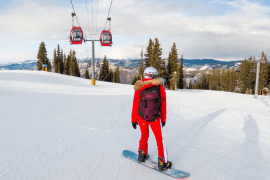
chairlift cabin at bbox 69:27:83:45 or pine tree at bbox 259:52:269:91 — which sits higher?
chairlift cabin at bbox 69:27:83:45

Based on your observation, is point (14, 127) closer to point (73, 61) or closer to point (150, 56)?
point (150, 56)

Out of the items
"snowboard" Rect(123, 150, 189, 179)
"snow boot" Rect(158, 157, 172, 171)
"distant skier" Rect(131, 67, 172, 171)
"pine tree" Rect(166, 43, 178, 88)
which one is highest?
"pine tree" Rect(166, 43, 178, 88)

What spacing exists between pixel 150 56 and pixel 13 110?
4007 cm

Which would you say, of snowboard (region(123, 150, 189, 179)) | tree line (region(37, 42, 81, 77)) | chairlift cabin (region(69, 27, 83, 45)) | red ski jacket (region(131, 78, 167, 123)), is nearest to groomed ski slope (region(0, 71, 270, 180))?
snowboard (region(123, 150, 189, 179))

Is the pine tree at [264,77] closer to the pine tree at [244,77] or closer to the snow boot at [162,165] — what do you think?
the pine tree at [244,77]

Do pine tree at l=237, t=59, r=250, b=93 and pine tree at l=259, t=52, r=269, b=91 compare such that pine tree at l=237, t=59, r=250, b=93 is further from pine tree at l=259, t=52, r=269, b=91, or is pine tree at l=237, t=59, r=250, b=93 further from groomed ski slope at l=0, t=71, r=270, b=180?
groomed ski slope at l=0, t=71, r=270, b=180

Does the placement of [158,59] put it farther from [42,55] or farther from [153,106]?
[42,55]

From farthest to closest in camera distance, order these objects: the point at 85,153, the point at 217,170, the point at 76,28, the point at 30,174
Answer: the point at 76,28 → the point at 85,153 → the point at 217,170 → the point at 30,174

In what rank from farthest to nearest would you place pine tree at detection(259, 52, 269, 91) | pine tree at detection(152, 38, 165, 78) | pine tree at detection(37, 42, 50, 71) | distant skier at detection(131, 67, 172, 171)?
pine tree at detection(37, 42, 50, 71)
pine tree at detection(259, 52, 269, 91)
pine tree at detection(152, 38, 165, 78)
distant skier at detection(131, 67, 172, 171)

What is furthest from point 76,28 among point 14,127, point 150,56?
point 150,56

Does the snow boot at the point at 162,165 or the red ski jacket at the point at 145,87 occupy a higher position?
the red ski jacket at the point at 145,87

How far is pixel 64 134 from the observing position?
579 centimetres

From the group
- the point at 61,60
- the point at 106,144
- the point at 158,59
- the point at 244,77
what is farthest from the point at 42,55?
the point at 106,144

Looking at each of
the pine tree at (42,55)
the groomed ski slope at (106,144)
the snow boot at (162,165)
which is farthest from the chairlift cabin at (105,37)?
the pine tree at (42,55)
